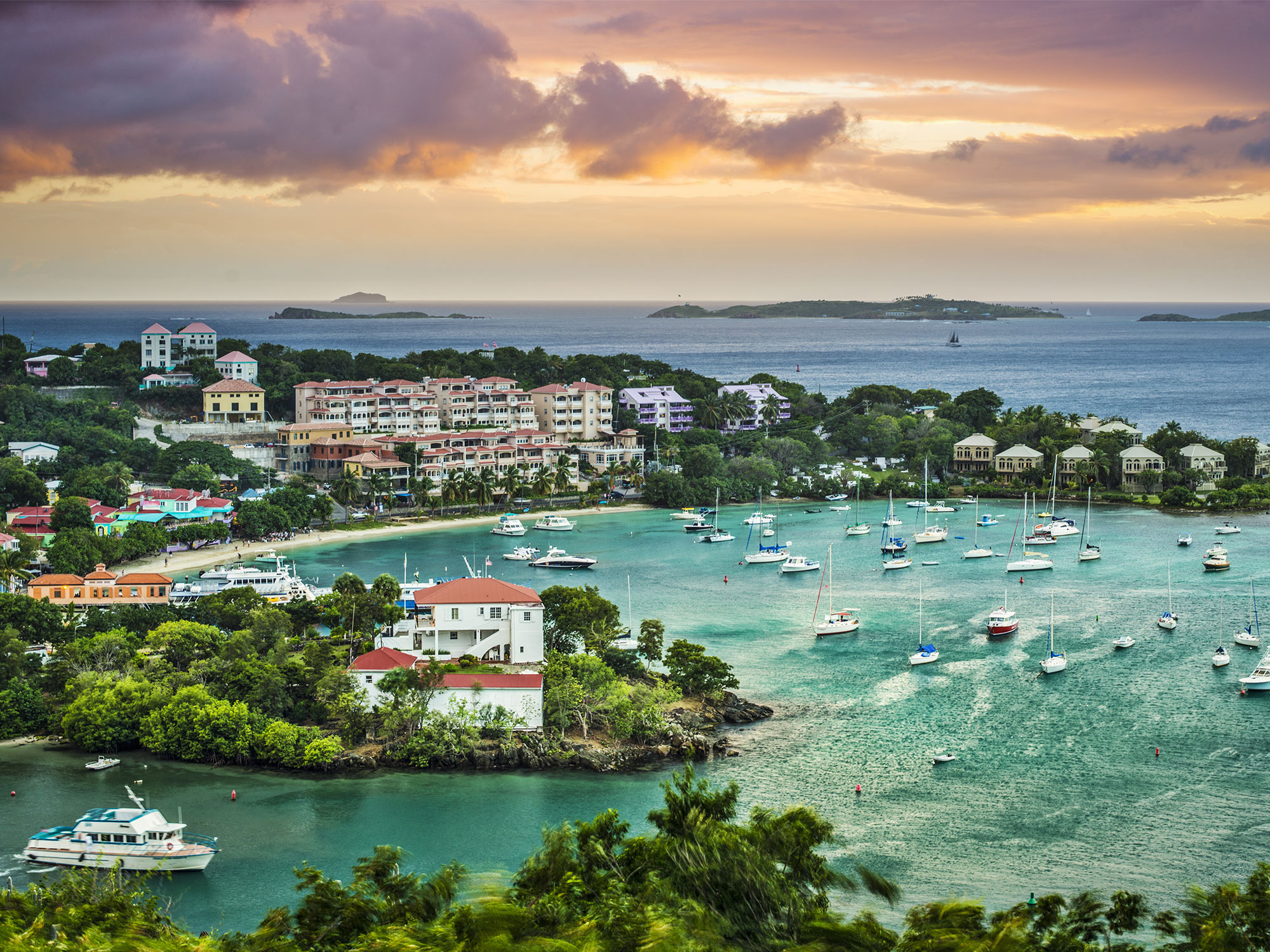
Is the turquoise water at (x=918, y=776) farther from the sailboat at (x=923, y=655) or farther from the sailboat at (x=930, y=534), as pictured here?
the sailboat at (x=930, y=534)

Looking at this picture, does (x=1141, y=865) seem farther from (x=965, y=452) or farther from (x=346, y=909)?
(x=965, y=452)

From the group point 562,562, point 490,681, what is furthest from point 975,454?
point 490,681

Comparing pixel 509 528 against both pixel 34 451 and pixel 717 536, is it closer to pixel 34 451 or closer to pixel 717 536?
pixel 717 536

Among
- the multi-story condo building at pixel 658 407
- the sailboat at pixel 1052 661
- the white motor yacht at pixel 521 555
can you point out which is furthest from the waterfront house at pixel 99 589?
the multi-story condo building at pixel 658 407

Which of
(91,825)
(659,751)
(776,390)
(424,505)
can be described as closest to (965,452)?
(776,390)

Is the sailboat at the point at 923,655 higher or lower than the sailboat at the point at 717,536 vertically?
lower

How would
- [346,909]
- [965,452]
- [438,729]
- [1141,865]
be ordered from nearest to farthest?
1. [346,909]
2. [1141,865]
3. [438,729]
4. [965,452]

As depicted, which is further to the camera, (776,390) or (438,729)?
(776,390)

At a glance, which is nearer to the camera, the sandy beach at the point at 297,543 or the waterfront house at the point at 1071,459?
the sandy beach at the point at 297,543
